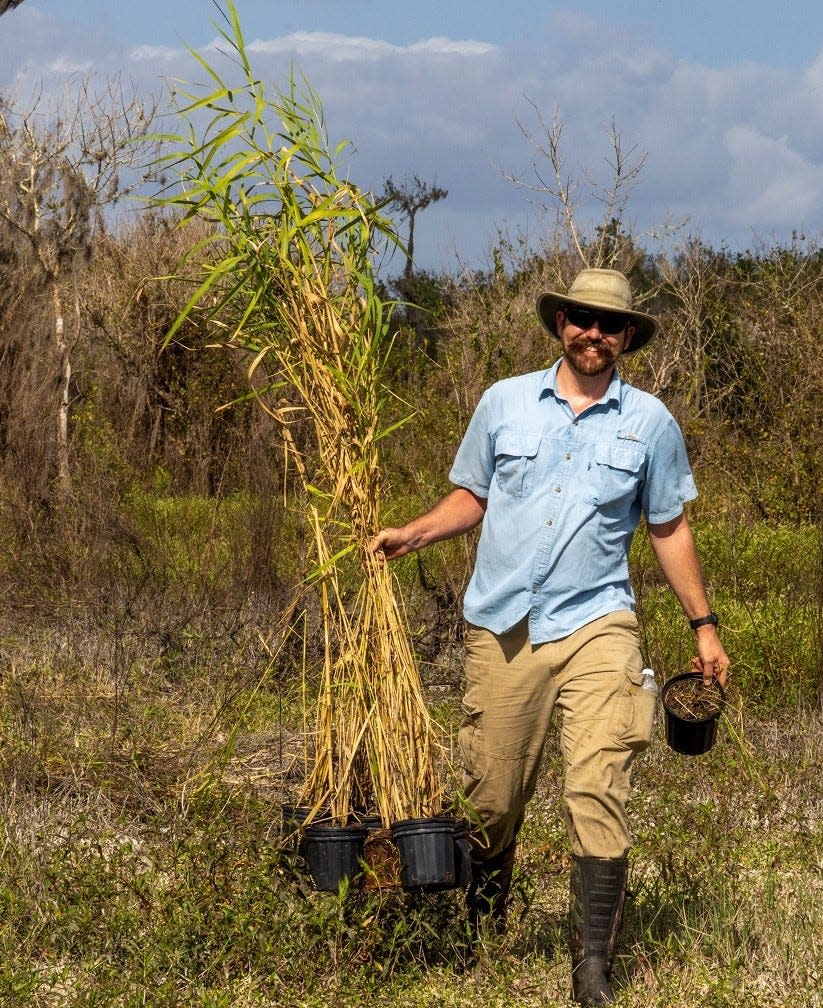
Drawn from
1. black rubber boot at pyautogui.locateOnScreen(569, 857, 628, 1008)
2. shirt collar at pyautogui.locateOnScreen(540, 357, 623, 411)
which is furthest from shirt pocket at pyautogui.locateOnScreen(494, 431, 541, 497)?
black rubber boot at pyautogui.locateOnScreen(569, 857, 628, 1008)

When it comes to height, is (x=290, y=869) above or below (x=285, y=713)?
above

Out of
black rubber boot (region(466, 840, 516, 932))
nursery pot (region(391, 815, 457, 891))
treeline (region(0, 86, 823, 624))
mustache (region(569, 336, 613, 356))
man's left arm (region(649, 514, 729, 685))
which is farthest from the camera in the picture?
treeline (region(0, 86, 823, 624))

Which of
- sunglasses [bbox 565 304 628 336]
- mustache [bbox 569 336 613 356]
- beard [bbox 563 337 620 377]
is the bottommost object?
beard [bbox 563 337 620 377]

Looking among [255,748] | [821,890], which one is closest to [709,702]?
[821,890]

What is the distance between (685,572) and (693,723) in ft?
1.38

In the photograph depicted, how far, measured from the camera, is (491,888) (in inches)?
161

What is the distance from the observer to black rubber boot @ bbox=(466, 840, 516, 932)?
403 centimetres

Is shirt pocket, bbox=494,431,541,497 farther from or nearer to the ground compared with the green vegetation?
farther from the ground

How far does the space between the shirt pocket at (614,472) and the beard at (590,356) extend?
0.20m

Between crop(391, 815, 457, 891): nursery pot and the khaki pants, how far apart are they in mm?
291

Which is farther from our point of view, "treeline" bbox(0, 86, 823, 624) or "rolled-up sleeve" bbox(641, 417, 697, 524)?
"treeline" bbox(0, 86, 823, 624)

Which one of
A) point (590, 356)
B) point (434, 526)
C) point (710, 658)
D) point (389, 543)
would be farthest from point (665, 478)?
point (389, 543)

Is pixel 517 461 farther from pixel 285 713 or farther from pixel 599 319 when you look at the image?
pixel 285 713

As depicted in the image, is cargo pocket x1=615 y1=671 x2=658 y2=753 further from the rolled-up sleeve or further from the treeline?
the treeline
